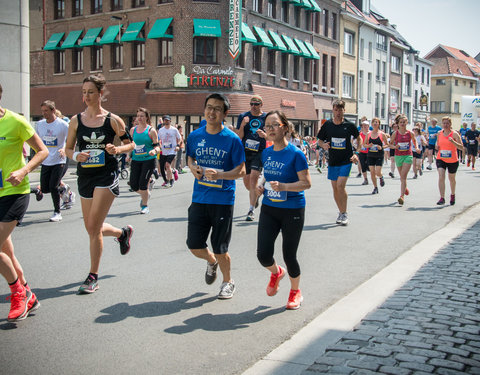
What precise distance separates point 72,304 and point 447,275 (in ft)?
12.4

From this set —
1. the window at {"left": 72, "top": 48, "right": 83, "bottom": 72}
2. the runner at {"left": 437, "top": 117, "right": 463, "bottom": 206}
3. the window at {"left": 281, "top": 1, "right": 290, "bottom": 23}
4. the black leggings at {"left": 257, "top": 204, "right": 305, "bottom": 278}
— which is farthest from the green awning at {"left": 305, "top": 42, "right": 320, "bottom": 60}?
the black leggings at {"left": 257, "top": 204, "right": 305, "bottom": 278}

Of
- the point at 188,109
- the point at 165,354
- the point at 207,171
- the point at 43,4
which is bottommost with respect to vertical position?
the point at 165,354

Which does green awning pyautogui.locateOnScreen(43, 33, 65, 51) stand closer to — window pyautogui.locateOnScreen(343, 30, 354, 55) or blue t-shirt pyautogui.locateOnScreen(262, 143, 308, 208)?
window pyautogui.locateOnScreen(343, 30, 354, 55)

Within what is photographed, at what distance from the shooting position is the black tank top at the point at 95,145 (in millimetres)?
5406

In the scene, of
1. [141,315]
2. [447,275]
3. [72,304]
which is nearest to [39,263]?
[72,304]

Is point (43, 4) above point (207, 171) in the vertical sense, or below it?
above

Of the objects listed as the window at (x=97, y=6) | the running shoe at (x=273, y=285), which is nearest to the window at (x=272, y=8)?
the window at (x=97, y=6)

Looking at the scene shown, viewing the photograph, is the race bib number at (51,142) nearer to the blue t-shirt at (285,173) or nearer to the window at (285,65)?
the blue t-shirt at (285,173)

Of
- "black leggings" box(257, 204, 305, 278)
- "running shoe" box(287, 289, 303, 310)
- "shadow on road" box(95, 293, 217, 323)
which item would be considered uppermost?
"black leggings" box(257, 204, 305, 278)

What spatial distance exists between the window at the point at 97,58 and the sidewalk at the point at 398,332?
3165 centimetres

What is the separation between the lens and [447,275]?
607 cm

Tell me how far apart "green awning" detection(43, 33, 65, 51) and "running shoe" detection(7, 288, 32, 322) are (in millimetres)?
34337

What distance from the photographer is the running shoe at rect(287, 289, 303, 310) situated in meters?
4.88

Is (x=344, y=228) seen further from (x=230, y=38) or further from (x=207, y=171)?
(x=230, y=38)
